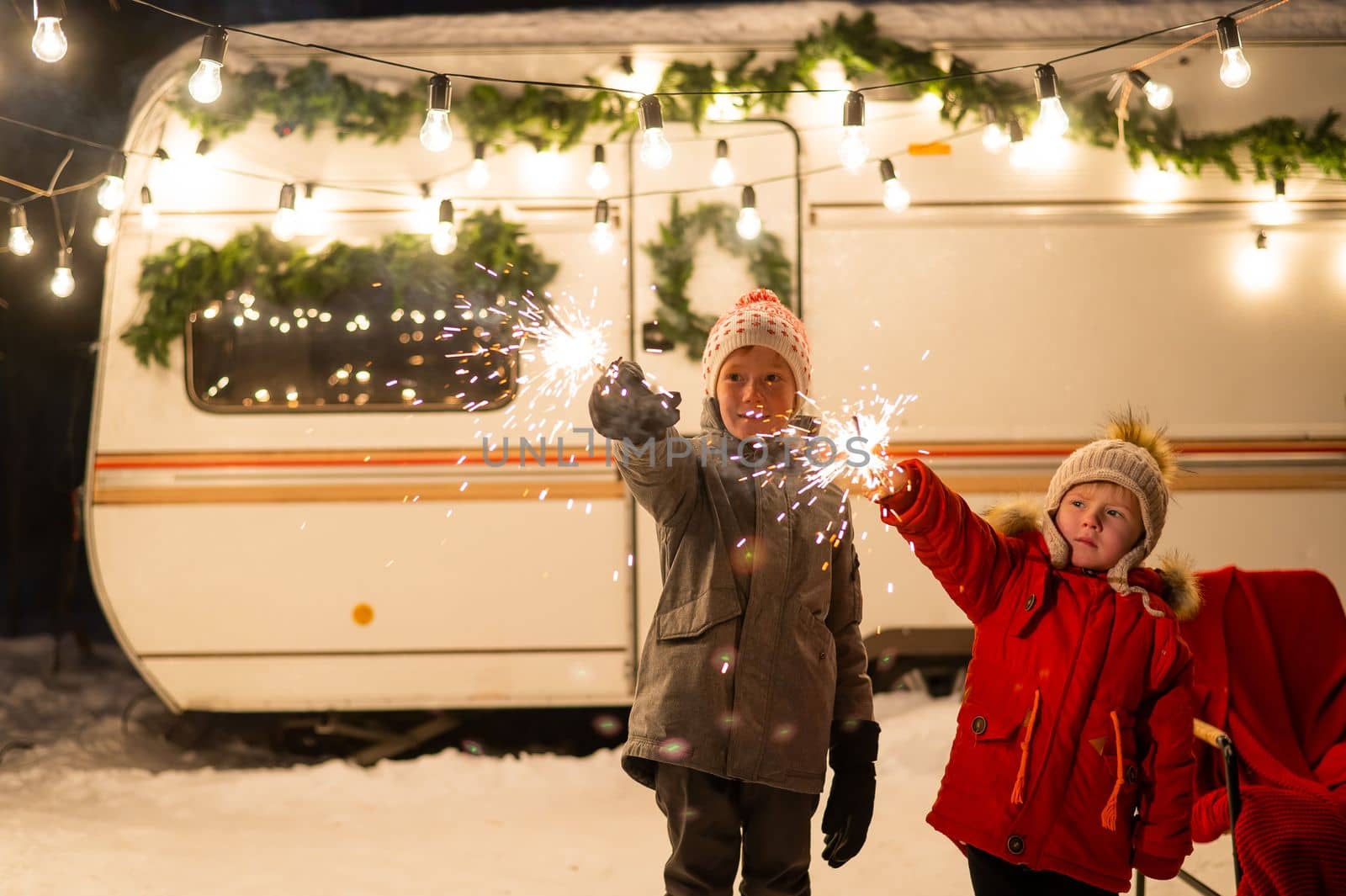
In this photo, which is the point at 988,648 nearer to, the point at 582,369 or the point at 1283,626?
the point at 1283,626

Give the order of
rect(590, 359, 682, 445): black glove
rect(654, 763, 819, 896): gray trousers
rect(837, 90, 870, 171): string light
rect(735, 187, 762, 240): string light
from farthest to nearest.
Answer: rect(735, 187, 762, 240): string light → rect(837, 90, 870, 171): string light → rect(654, 763, 819, 896): gray trousers → rect(590, 359, 682, 445): black glove

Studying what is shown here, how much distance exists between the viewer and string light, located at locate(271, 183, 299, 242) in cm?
458

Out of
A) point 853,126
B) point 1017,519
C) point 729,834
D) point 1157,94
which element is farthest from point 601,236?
point 729,834

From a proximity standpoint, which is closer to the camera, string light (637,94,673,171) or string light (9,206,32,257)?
string light (637,94,673,171)

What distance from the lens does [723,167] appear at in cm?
486

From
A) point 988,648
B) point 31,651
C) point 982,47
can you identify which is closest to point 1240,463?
point 982,47

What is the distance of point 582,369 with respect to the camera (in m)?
5.21

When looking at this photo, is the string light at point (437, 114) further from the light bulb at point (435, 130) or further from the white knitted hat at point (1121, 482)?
the white knitted hat at point (1121, 482)

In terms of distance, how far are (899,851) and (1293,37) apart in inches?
163

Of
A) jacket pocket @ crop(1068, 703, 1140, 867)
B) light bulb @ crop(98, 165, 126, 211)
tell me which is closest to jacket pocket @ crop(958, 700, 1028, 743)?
jacket pocket @ crop(1068, 703, 1140, 867)

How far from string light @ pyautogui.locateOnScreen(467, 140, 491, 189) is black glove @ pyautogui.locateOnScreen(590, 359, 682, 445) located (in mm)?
3039

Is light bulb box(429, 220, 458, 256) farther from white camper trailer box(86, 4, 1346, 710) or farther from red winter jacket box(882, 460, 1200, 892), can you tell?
red winter jacket box(882, 460, 1200, 892)

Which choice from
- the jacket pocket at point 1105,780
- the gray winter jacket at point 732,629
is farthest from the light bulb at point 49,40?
the jacket pocket at point 1105,780

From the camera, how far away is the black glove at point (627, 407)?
213cm
